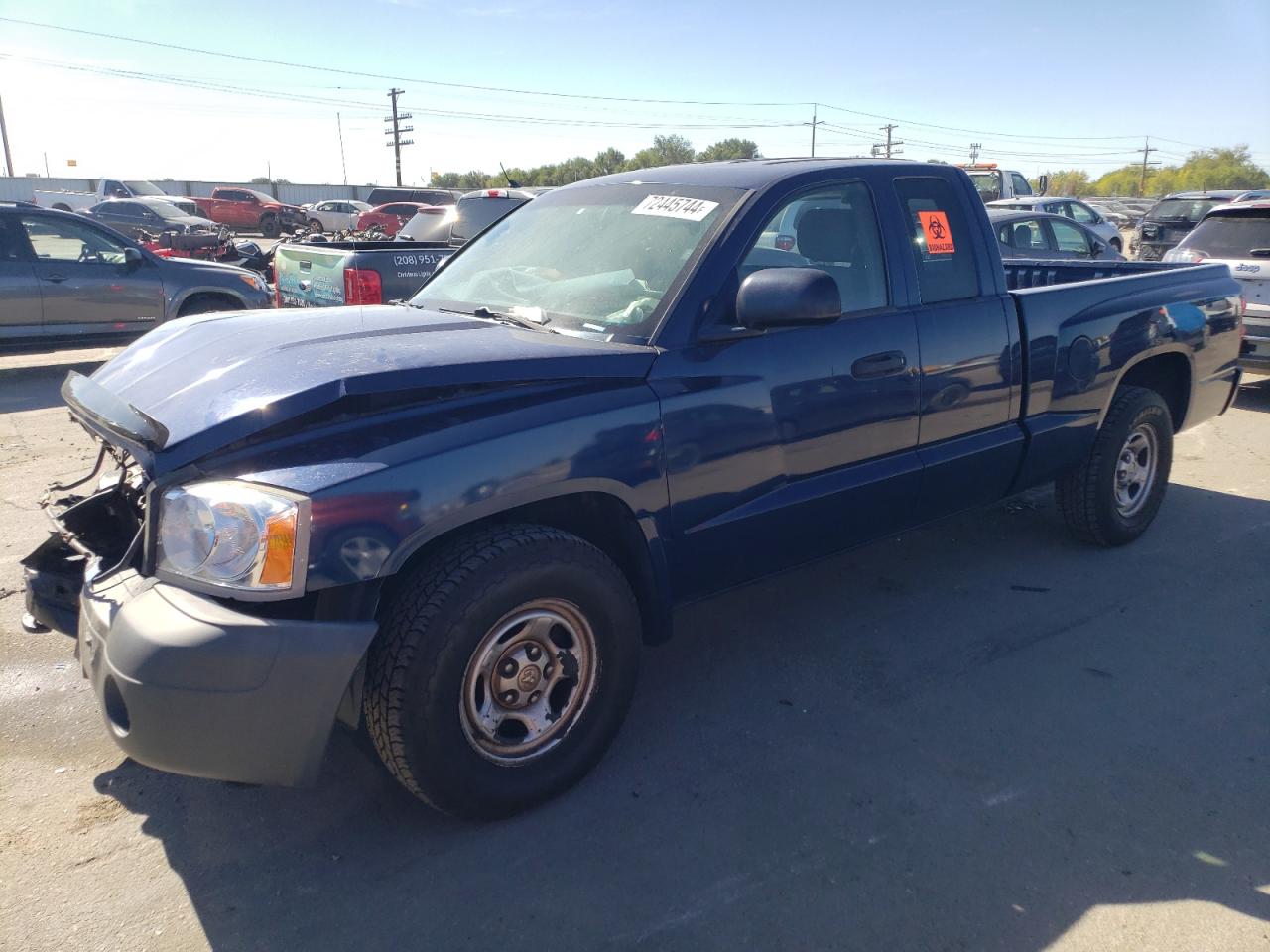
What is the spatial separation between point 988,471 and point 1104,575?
1156 millimetres

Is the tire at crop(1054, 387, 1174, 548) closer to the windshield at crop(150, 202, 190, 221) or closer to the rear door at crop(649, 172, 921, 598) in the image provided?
the rear door at crop(649, 172, 921, 598)

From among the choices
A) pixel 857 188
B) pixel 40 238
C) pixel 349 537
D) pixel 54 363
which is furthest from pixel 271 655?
pixel 54 363

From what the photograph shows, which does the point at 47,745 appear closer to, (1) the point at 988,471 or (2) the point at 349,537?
(2) the point at 349,537

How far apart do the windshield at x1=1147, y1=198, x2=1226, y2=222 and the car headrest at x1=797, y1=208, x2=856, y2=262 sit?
15018mm

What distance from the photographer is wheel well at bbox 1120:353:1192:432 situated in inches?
207

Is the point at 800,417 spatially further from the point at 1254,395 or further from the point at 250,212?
the point at 250,212

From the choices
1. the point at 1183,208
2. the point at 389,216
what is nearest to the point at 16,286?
the point at 1183,208

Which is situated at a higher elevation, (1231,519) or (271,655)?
(271,655)

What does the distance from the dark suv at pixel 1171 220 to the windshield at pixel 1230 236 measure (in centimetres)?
564

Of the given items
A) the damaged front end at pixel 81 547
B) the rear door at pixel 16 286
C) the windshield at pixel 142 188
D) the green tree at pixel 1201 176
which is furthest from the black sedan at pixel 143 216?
the green tree at pixel 1201 176

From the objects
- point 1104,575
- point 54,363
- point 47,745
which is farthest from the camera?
point 54,363

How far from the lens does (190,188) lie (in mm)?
51594

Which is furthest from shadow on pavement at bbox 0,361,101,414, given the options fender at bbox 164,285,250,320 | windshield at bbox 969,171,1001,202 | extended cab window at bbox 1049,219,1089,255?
windshield at bbox 969,171,1001,202

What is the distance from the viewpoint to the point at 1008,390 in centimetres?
427
